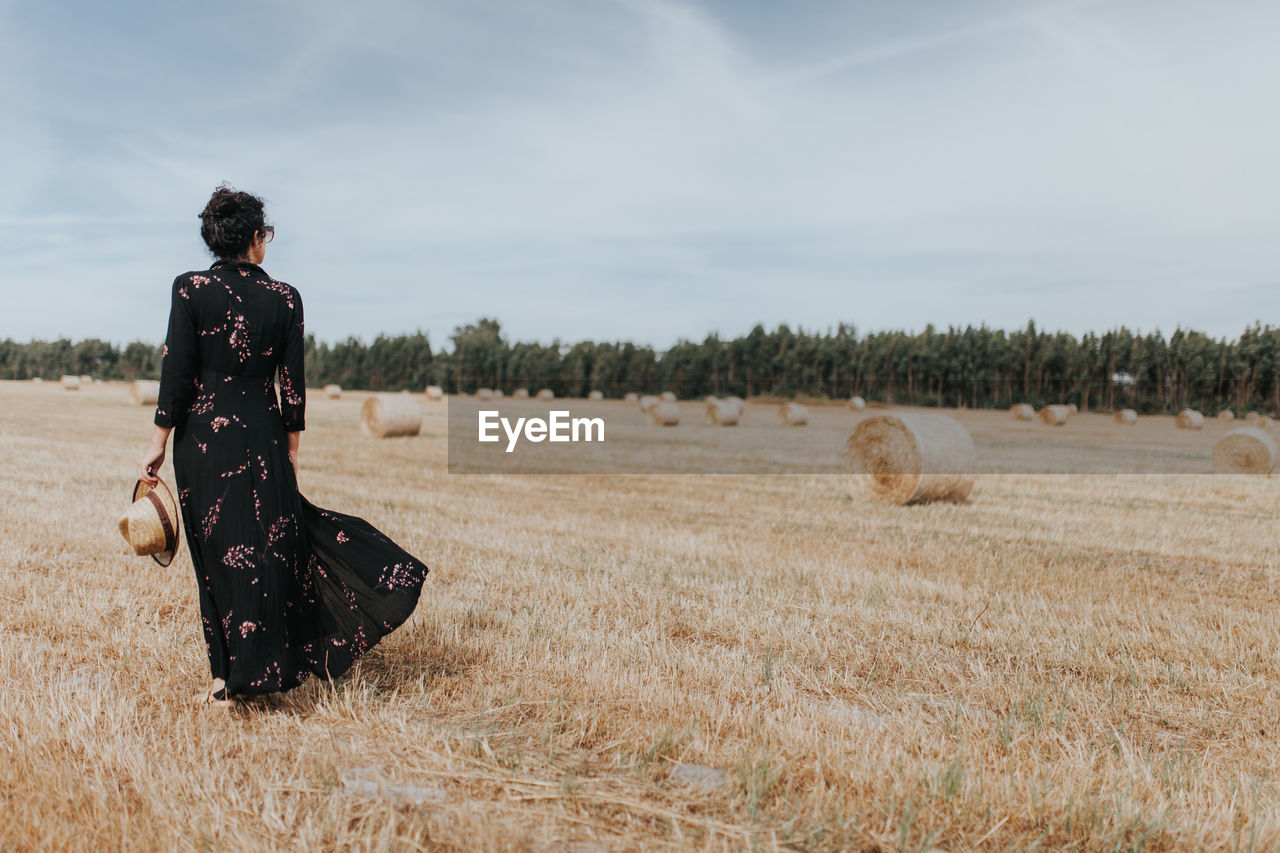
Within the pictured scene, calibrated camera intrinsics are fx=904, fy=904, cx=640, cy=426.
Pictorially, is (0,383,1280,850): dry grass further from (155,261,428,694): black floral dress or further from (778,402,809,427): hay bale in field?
(778,402,809,427): hay bale in field

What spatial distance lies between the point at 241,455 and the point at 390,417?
19.9 meters

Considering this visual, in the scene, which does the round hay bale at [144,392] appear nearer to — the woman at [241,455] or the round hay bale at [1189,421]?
the woman at [241,455]

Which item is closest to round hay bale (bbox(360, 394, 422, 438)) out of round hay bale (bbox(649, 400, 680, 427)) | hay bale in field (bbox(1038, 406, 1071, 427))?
round hay bale (bbox(649, 400, 680, 427))

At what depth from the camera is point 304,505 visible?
13.4 ft

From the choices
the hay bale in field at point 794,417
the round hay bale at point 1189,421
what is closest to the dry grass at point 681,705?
the hay bale in field at point 794,417

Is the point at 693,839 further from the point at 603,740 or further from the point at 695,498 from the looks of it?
the point at 695,498

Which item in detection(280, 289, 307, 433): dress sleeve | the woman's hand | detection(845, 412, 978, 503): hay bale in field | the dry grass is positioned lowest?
the dry grass

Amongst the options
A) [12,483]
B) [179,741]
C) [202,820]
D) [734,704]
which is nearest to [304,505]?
[179,741]

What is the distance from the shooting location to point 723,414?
33375mm

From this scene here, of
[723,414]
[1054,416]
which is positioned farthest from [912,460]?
[1054,416]

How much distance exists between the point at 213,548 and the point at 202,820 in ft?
3.84

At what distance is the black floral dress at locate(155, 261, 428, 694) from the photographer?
3.72m

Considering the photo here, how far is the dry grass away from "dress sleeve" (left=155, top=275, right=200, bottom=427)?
1.29 m

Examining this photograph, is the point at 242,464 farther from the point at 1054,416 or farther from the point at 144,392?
the point at 1054,416
